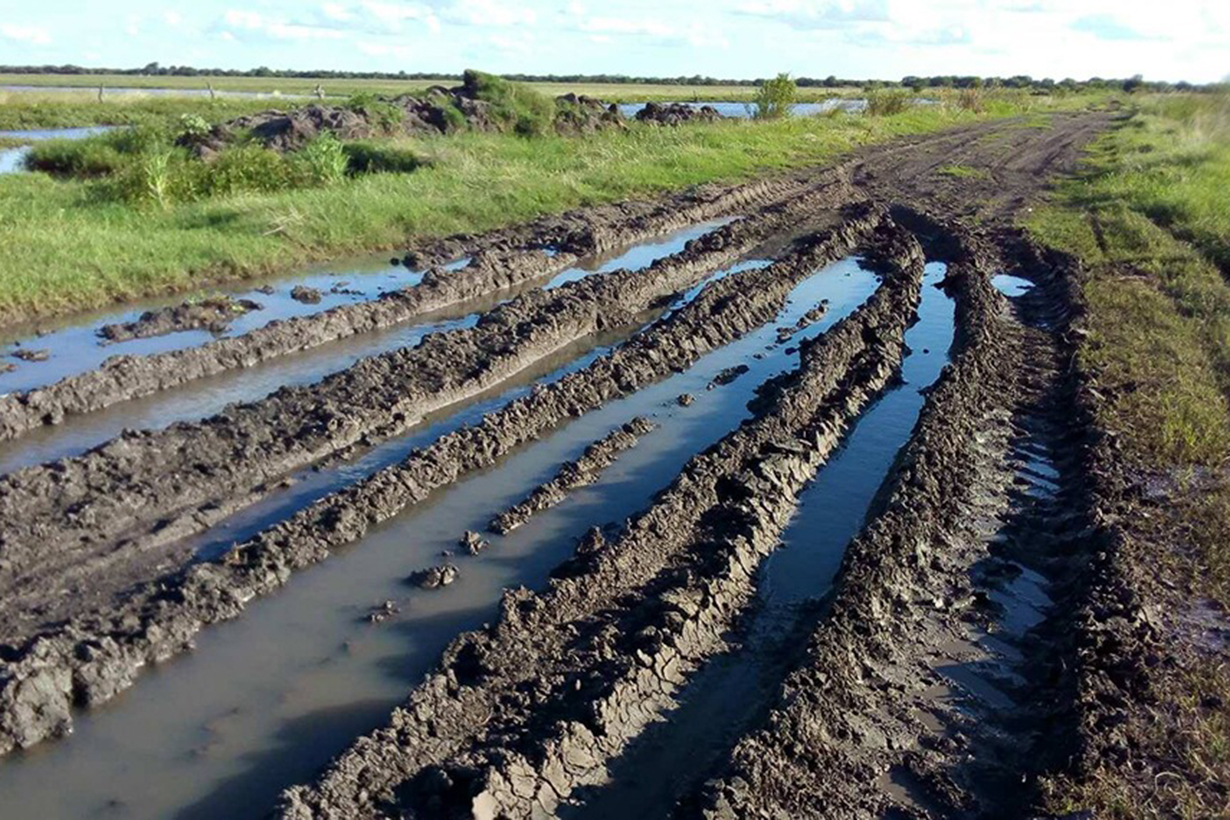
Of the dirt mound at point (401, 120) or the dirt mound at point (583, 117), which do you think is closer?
the dirt mound at point (401, 120)

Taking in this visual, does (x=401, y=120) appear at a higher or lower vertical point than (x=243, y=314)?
higher

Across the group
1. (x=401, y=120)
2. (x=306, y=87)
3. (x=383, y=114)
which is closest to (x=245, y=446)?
(x=383, y=114)

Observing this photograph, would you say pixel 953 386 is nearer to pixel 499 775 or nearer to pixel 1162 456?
pixel 1162 456

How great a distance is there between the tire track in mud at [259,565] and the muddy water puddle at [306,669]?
0.14 m

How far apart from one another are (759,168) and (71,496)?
92.2 ft

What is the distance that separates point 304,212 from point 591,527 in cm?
1322

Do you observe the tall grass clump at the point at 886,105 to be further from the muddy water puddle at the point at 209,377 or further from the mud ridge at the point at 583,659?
the mud ridge at the point at 583,659

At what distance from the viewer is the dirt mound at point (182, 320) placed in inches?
527

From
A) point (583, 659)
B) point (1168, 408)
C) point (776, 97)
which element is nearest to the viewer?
point (583, 659)

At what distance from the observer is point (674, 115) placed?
138 ft

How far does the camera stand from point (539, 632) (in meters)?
6.91

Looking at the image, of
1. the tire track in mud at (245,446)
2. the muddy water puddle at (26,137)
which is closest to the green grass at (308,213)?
the tire track in mud at (245,446)

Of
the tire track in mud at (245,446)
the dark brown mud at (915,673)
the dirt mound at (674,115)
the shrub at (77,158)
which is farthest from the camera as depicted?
the dirt mound at (674,115)

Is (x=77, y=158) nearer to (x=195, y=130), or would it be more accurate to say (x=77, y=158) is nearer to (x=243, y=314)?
(x=195, y=130)
